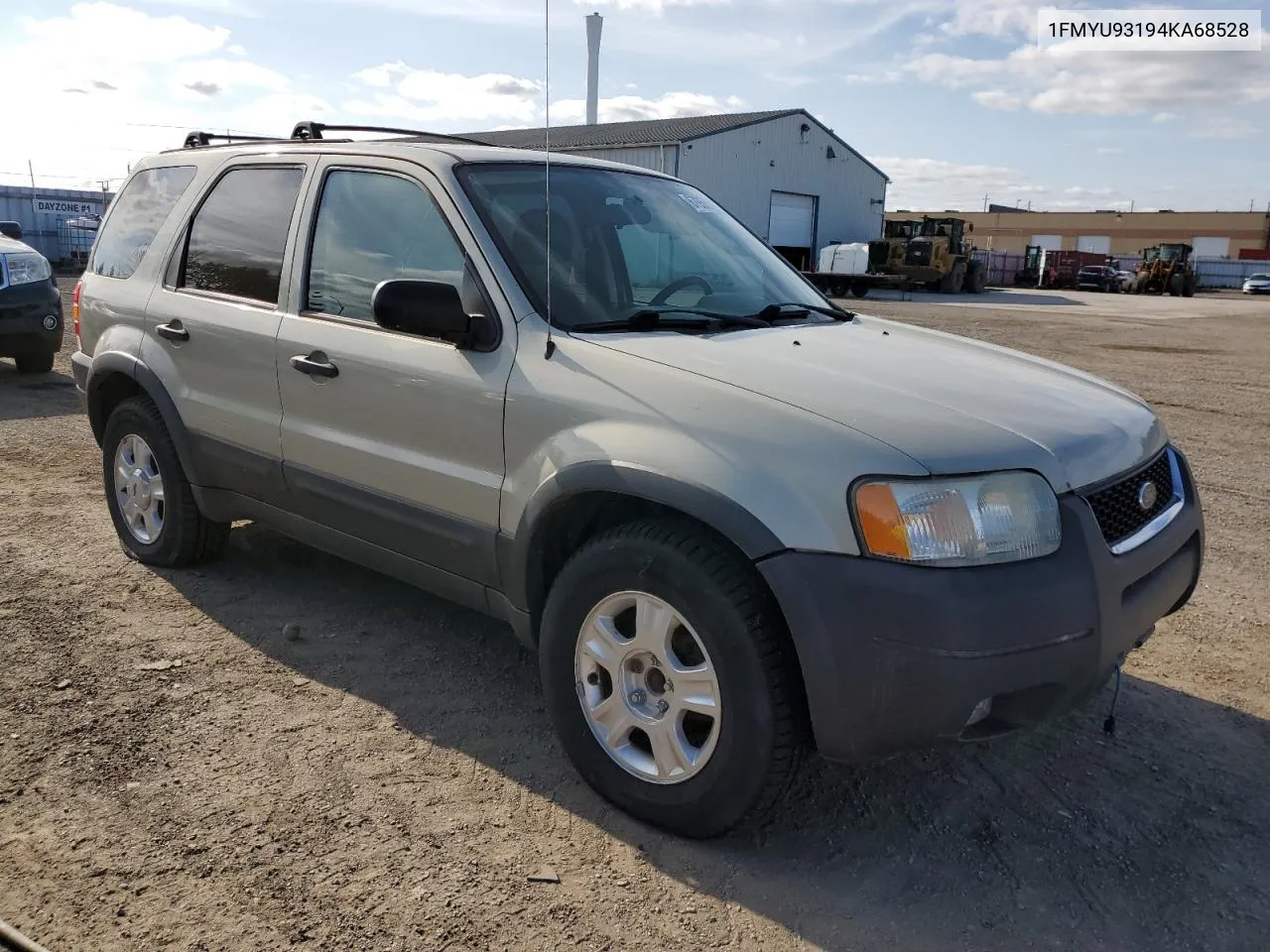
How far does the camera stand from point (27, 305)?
377 inches

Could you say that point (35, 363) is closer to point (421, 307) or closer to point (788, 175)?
point (421, 307)

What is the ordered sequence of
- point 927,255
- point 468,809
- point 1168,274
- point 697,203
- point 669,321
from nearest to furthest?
point 468,809
point 669,321
point 697,203
point 927,255
point 1168,274

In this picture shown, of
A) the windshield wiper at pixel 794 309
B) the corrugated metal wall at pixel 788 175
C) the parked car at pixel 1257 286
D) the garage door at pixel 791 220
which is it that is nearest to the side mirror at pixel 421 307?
the windshield wiper at pixel 794 309

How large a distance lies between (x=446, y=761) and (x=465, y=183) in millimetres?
1833

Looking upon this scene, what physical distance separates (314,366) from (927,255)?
36.3m

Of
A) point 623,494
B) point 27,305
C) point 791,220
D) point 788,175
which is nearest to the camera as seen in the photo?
point 623,494

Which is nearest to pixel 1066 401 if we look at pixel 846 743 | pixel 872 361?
pixel 872 361

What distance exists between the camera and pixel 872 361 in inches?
121

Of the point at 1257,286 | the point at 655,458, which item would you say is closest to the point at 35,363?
the point at 655,458

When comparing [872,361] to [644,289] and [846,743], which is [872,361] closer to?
[644,289]

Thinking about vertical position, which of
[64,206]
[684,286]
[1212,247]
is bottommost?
[684,286]

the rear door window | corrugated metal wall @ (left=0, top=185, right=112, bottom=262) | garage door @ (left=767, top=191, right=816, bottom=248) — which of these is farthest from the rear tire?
garage door @ (left=767, top=191, right=816, bottom=248)

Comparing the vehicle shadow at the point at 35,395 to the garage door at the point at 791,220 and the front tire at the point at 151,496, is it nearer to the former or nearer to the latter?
the front tire at the point at 151,496

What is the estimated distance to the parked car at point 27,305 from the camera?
372 inches
